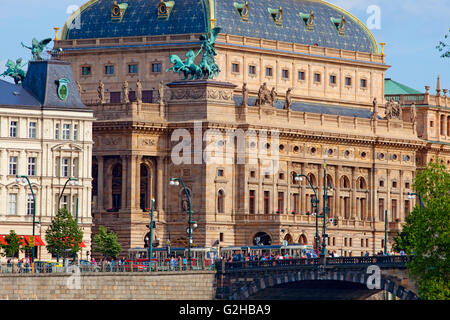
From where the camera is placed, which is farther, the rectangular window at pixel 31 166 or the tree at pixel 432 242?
the rectangular window at pixel 31 166

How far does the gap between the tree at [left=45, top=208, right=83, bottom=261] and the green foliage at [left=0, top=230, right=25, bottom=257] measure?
130 inches

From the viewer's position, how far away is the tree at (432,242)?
152m

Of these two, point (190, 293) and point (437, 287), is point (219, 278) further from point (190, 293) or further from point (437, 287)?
point (437, 287)

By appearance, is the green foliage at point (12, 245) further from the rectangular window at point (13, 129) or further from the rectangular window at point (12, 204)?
the rectangular window at point (13, 129)

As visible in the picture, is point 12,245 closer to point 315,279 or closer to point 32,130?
point 32,130

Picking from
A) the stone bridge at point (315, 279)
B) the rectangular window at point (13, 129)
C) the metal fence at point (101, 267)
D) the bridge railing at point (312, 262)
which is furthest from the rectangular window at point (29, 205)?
the stone bridge at point (315, 279)

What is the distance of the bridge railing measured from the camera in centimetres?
16120

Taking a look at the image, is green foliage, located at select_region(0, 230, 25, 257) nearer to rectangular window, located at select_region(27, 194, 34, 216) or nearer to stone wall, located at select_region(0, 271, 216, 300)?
rectangular window, located at select_region(27, 194, 34, 216)

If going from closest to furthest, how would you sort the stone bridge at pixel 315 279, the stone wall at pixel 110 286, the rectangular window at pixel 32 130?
the stone bridge at pixel 315 279, the stone wall at pixel 110 286, the rectangular window at pixel 32 130

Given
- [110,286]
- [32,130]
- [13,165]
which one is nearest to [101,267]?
[110,286]

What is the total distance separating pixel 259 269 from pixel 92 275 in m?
14.0

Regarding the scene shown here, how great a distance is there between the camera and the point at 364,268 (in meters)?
163

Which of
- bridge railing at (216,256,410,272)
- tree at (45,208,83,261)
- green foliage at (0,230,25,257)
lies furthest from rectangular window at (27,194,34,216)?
bridge railing at (216,256,410,272)
